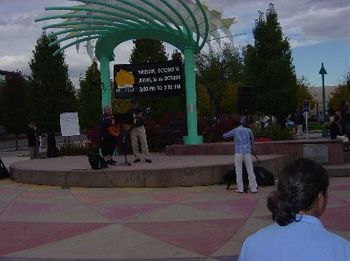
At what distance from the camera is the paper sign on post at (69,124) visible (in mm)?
20875

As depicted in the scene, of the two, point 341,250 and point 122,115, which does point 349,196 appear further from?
point 341,250

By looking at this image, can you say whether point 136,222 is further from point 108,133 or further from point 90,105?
point 90,105

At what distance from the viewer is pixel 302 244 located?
2.05 meters

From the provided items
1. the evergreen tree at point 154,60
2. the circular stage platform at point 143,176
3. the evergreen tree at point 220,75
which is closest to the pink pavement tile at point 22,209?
the circular stage platform at point 143,176

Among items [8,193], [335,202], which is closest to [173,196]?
[335,202]

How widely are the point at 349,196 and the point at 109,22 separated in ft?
34.1

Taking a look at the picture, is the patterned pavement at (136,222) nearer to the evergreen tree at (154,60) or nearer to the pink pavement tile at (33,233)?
the pink pavement tile at (33,233)

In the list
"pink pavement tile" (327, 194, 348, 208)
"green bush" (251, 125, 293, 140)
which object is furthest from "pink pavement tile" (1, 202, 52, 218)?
"green bush" (251, 125, 293, 140)

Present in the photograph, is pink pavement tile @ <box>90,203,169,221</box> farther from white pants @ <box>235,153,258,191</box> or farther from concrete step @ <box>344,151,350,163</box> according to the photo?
concrete step @ <box>344,151,350,163</box>

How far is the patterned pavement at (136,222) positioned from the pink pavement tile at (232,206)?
0.06 ft

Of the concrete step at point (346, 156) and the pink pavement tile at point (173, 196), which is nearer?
the pink pavement tile at point (173, 196)

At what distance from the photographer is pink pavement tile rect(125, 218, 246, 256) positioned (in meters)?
7.13

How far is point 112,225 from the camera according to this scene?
854 centimetres

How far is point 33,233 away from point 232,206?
11.6 ft
